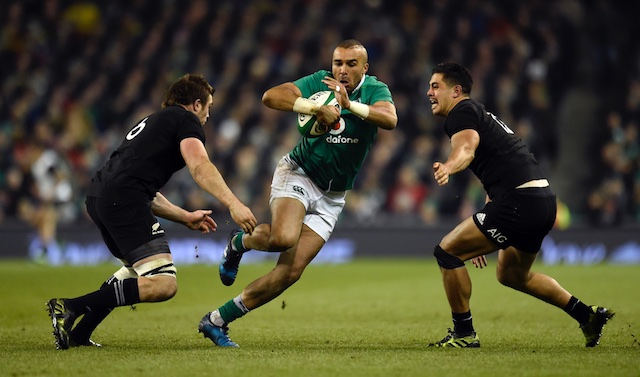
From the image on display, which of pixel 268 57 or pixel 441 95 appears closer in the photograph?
pixel 441 95

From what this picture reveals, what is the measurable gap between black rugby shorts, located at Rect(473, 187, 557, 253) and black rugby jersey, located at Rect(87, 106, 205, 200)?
2.40 metres

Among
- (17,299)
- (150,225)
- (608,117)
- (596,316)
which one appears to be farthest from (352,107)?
(608,117)

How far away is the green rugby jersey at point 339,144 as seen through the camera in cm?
874

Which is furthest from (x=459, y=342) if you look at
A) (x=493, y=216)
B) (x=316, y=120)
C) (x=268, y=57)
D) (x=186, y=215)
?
(x=268, y=57)

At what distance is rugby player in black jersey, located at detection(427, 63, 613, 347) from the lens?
8.15 metres

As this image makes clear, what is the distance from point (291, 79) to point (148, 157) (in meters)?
15.3

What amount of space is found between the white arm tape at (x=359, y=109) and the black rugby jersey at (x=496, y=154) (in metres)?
0.66

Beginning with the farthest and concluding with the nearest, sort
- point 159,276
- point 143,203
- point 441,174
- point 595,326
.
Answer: point 595,326 → point 143,203 → point 159,276 → point 441,174

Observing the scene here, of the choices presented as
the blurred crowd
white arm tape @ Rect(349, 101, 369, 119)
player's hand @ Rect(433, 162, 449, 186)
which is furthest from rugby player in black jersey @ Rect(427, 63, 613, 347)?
the blurred crowd

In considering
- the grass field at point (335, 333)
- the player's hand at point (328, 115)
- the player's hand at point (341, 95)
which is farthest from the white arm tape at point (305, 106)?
the grass field at point (335, 333)

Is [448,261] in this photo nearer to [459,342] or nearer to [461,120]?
[459,342]

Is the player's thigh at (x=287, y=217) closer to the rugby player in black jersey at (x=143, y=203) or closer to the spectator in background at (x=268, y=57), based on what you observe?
the rugby player in black jersey at (x=143, y=203)

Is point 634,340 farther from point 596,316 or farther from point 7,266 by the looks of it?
point 7,266

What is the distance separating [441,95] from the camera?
8.47 m
